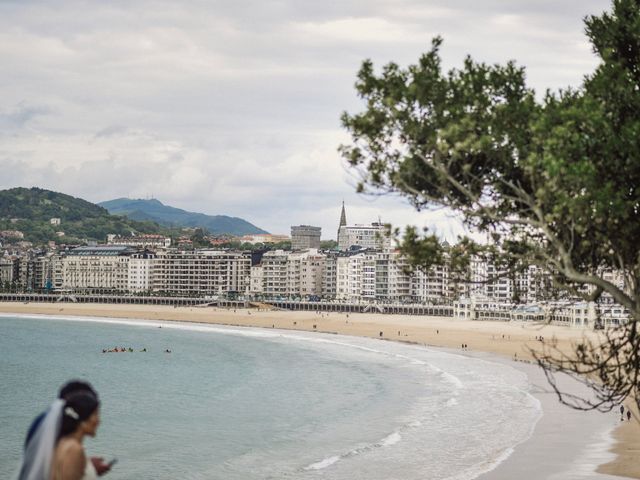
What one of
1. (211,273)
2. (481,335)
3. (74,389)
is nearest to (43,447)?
(74,389)

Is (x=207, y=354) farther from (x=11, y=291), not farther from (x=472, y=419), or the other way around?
(x=11, y=291)

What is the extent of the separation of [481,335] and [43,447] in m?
80.3

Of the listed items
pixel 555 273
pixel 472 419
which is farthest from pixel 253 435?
pixel 555 273

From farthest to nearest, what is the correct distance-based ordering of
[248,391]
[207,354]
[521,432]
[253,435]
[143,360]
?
[207,354]
[143,360]
[248,391]
[253,435]
[521,432]

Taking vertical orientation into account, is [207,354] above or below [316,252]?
below

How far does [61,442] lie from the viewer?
20.1ft

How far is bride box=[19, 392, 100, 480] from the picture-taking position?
6051 millimetres

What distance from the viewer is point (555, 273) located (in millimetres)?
12969

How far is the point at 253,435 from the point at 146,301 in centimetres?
14136

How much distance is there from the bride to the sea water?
16.8 meters

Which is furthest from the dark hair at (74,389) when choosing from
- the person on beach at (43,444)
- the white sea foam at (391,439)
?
the white sea foam at (391,439)

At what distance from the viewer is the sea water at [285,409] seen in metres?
25.1

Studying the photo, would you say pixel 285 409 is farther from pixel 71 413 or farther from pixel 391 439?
pixel 71 413

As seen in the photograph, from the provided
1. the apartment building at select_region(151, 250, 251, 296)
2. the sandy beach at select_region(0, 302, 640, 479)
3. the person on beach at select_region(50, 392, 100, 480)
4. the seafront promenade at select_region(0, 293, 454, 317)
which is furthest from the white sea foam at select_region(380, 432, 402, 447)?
the apartment building at select_region(151, 250, 251, 296)
